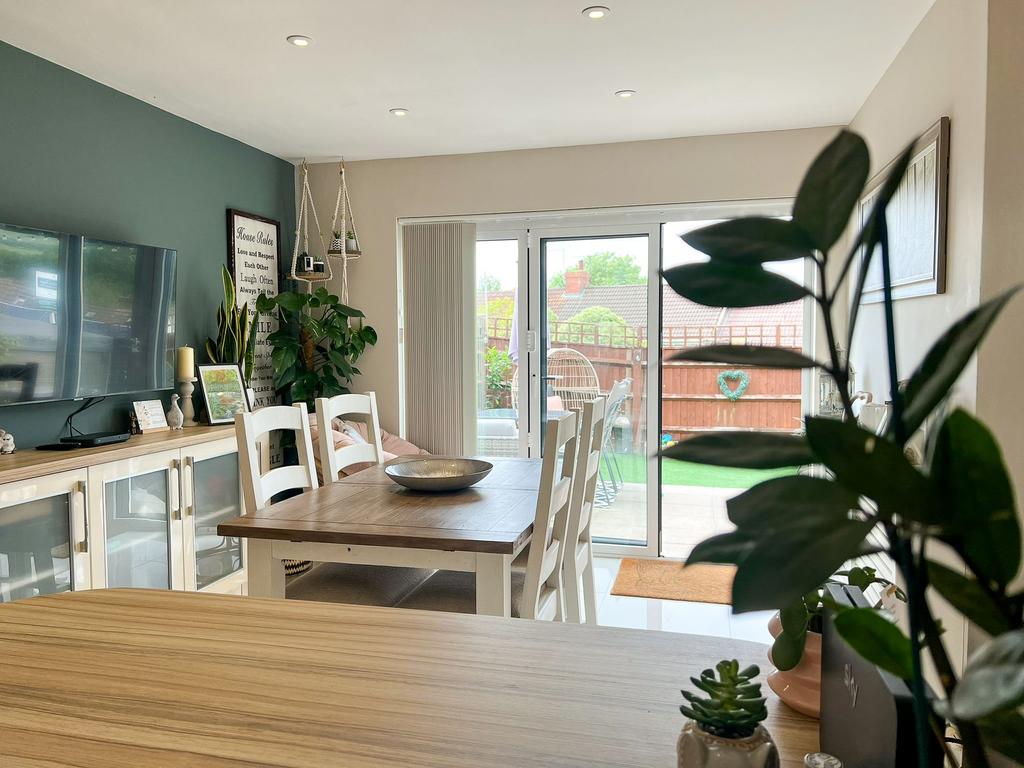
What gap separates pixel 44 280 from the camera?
9.83 feet

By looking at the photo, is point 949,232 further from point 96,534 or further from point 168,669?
point 96,534

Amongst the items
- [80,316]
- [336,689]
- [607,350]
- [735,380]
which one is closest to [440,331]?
[607,350]

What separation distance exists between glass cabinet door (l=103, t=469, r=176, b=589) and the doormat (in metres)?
2.35

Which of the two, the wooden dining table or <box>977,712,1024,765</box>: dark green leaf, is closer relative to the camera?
<box>977,712,1024,765</box>: dark green leaf

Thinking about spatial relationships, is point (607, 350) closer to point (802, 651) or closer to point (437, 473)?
point (437, 473)

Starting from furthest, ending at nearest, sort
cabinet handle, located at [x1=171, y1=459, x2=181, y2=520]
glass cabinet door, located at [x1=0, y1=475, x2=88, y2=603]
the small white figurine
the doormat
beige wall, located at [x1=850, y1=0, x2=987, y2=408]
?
the doormat, the small white figurine, cabinet handle, located at [x1=171, y1=459, x2=181, y2=520], glass cabinet door, located at [x1=0, y1=475, x2=88, y2=603], beige wall, located at [x1=850, y1=0, x2=987, y2=408]

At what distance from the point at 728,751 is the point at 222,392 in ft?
12.6

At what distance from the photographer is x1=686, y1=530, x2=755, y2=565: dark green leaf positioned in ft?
1.14

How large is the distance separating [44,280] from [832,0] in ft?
10.6

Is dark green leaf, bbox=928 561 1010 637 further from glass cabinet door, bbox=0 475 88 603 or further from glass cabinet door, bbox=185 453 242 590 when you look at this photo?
glass cabinet door, bbox=185 453 242 590

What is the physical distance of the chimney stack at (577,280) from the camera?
4859 millimetres

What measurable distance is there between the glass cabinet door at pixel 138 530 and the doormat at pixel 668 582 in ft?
7.71

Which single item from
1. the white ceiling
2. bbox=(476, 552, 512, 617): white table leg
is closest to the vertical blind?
the white ceiling

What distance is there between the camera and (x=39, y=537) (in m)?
2.75
